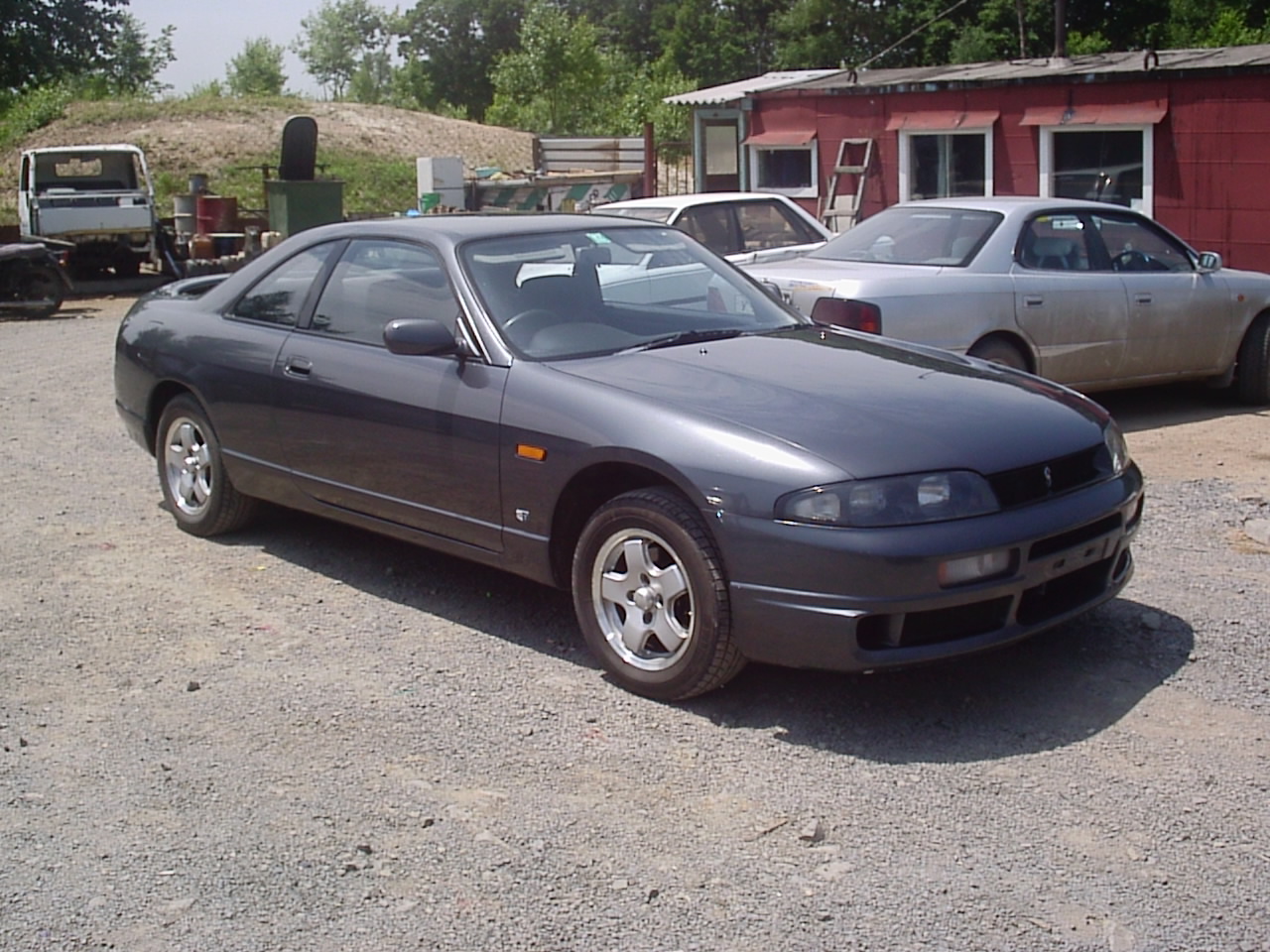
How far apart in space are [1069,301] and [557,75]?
4743 cm

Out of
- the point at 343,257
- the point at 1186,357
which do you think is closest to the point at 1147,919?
the point at 343,257

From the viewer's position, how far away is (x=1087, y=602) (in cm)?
502

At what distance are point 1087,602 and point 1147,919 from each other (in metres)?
1.67

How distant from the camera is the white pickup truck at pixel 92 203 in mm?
22234

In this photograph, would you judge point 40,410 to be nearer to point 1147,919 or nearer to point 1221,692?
point 1221,692

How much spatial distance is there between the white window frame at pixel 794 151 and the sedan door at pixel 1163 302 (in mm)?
9741

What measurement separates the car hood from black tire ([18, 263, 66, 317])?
1621 centimetres

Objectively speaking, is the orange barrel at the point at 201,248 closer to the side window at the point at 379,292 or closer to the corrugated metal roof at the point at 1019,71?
the corrugated metal roof at the point at 1019,71

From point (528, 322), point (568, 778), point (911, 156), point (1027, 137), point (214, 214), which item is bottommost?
point (568, 778)

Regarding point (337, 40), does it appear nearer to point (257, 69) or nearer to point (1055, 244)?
point (257, 69)

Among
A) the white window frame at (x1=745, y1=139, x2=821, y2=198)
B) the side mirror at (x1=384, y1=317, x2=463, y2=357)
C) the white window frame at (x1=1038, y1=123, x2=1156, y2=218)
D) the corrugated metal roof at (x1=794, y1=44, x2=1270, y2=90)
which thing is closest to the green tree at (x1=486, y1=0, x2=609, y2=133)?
the white window frame at (x1=745, y1=139, x2=821, y2=198)

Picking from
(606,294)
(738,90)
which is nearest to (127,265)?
(738,90)

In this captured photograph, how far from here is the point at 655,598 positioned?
4.92 m

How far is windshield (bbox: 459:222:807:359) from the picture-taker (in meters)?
5.68
